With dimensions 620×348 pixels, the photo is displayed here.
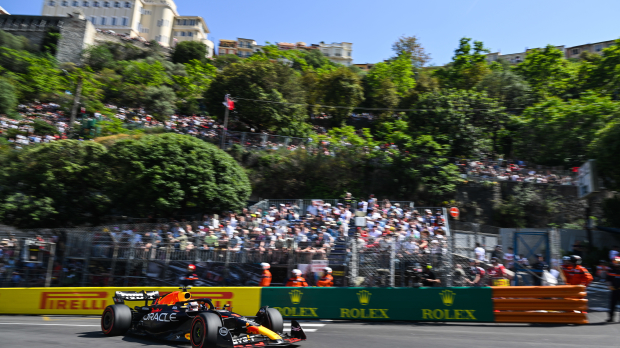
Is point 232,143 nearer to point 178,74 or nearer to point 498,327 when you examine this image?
point 498,327

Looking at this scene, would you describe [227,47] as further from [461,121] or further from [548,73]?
[461,121]

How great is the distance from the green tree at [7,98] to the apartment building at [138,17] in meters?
51.7

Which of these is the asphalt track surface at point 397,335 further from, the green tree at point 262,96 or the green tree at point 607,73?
the green tree at point 607,73

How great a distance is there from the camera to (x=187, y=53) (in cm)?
6419

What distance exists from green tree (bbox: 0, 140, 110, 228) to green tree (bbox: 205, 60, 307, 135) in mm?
13327

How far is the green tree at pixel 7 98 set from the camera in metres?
36.8

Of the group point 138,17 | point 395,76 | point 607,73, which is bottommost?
→ point 607,73

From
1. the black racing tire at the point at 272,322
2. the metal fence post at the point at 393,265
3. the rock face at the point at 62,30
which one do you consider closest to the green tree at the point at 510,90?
the metal fence post at the point at 393,265

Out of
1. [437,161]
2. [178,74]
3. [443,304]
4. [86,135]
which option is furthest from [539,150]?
[178,74]

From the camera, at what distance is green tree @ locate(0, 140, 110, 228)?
2291 centimetres

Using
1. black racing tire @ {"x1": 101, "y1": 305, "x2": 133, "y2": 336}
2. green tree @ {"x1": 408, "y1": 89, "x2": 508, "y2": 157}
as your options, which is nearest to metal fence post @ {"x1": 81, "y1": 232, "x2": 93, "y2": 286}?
black racing tire @ {"x1": 101, "y1": 305, "x2": 133, "y2": 336}

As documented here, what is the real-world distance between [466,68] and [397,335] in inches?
1681

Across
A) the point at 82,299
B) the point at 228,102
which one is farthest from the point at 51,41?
the point at 82,299

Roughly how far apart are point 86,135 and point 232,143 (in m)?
11.1
